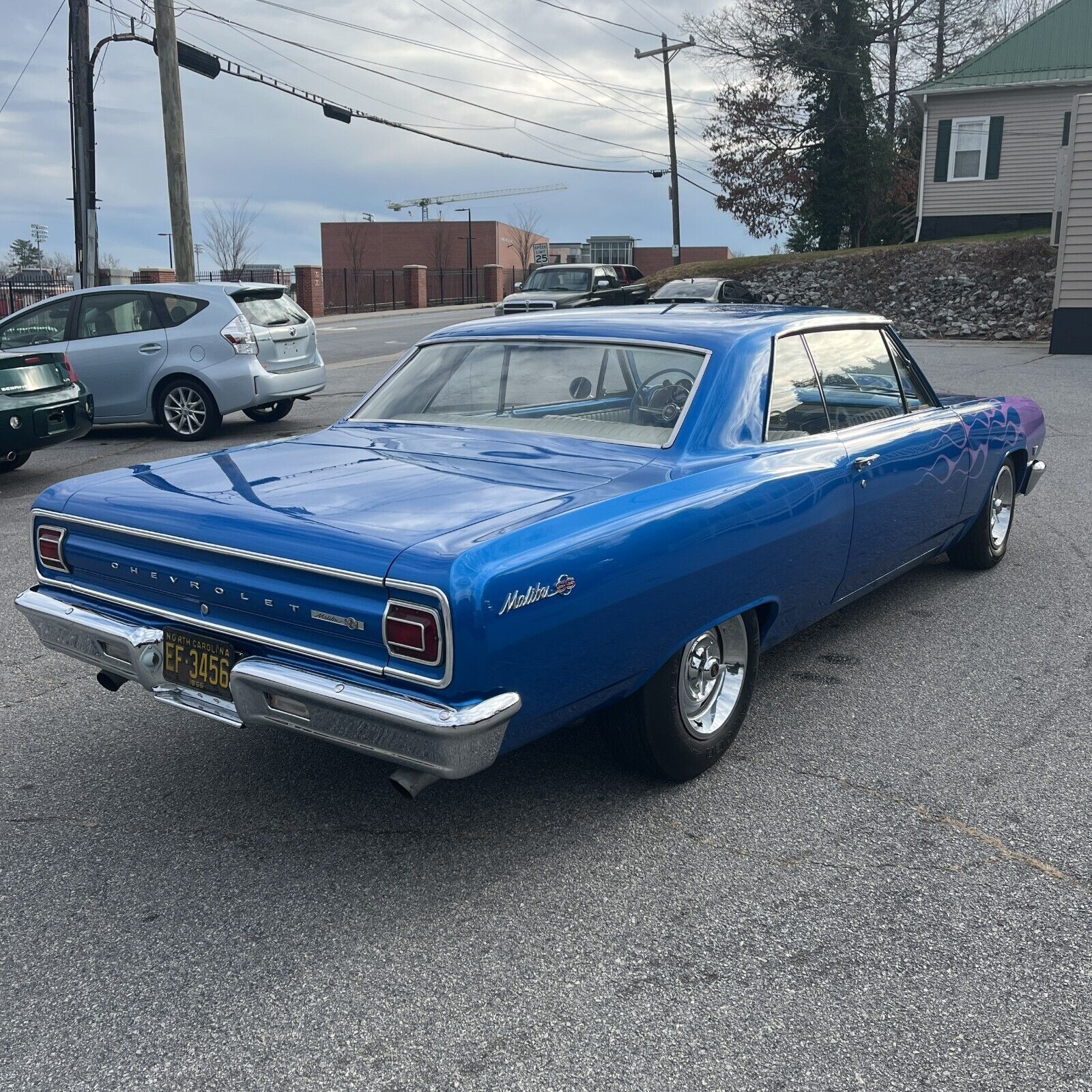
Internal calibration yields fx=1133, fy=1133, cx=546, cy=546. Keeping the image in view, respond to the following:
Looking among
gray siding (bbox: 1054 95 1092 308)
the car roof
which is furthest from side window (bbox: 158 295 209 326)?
gray siding (bbox: 1054 95 1092 308)

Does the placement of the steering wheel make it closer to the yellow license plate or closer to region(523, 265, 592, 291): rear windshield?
the yellow license plate

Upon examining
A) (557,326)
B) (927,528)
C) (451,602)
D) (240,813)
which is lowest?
(240,813)

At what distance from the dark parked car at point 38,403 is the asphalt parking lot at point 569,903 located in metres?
4.58

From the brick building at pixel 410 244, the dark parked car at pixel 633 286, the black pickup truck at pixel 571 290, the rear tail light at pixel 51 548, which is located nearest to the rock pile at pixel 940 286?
the dark parked car at pixel 633 286

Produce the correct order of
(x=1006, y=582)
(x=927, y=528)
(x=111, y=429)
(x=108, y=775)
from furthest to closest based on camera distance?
(x=111, y=429), (x=1006, y=582), (x=927, y=528), (x=108, y=775)

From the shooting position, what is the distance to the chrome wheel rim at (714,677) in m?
3.57

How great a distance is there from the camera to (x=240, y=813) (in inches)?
136

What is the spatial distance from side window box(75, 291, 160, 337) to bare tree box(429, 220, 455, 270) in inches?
2290

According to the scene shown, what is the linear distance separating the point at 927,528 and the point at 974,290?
22.0m

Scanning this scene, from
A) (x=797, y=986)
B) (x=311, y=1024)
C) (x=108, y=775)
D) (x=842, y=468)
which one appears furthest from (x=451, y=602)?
(x=842, y=468)

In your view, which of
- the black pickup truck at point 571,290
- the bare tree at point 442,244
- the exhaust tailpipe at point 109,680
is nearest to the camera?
the exhaust tailpipe at point 109,680

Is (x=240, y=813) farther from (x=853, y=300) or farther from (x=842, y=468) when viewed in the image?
(x=853, y=300)

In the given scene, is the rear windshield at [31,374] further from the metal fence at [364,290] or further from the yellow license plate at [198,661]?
the metal fence at [364,290]

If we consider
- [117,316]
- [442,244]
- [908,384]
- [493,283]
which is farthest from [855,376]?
[442,244]
